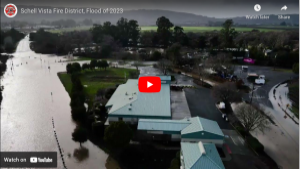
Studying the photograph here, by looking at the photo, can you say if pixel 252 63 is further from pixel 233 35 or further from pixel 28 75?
pixel 28 75

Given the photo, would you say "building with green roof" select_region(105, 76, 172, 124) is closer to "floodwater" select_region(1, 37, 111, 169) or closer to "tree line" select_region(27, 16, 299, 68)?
"floodwater" select_region(1, 37, 111, 169)

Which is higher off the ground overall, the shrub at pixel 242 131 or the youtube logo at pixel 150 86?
the youtube logo at pixel 150 86

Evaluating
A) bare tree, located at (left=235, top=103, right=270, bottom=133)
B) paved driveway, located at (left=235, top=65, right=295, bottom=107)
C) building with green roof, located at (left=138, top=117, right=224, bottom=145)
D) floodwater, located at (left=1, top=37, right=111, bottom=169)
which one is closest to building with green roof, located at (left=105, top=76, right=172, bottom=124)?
building with green roof, located at (left=138, top=117, right=224, bottom=145)

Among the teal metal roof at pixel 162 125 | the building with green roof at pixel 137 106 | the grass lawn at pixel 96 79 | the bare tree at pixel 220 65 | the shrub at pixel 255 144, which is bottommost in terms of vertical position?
the shrub at pixel 255 144

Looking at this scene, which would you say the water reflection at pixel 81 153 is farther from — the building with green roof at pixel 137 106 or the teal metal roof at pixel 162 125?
the teal metal roof at pixel 162 125

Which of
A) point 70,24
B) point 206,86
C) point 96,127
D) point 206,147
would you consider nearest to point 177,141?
point 206,147

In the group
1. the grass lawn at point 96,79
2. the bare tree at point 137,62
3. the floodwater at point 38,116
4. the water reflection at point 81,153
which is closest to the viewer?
the water reflection at point 81,153

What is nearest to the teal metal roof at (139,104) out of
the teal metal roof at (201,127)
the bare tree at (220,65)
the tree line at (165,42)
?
the teal metal roof at (201,127)
